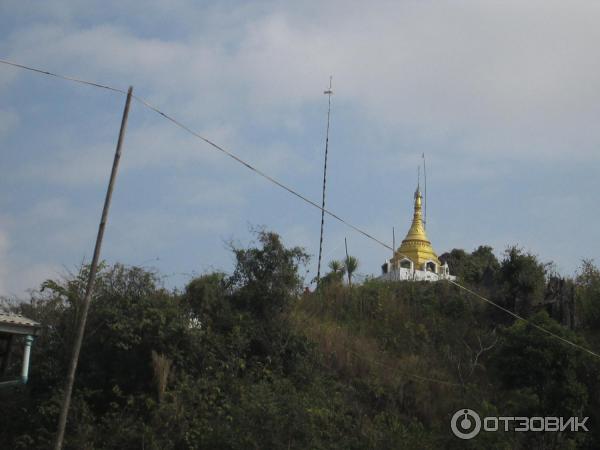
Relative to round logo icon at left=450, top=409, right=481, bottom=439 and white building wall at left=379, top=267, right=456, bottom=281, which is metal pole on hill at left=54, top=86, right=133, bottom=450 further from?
white building wall at left=379, top=267, right=456, bottom=281

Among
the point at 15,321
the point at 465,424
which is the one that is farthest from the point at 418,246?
the point at 15,321

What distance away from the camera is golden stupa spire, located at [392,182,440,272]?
3547 cm

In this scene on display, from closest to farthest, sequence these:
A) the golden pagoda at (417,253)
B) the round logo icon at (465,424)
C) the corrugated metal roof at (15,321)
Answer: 1. the corrugated metal roof at (15,321)
2. the round logo icon at (465,424)
3. the golden pagoda at (417,253)

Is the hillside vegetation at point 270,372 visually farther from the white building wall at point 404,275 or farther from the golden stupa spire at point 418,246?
the golden stupa spire at point 418,246

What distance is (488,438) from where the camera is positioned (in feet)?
51.4

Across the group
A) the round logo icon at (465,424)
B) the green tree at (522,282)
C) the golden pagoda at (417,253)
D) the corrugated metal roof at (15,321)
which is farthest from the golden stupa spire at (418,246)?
the corrugated metal roof at (15,321)

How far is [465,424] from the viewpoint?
54.3ft

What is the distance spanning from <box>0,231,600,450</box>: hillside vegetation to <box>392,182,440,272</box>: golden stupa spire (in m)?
11.7

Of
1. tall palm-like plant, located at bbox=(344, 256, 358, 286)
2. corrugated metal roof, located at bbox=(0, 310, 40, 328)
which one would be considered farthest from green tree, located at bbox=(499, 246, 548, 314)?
corrugated metal roof, located at bbox=(0, 310, 40, 328)

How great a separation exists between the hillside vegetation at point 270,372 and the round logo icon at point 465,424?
22 cm

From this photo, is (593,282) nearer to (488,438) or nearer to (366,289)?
(366,289)

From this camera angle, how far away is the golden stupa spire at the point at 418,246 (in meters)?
35.5

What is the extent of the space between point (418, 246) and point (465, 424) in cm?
1979

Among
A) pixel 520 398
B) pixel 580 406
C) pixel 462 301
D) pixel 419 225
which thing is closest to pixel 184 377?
pixel 520 398
